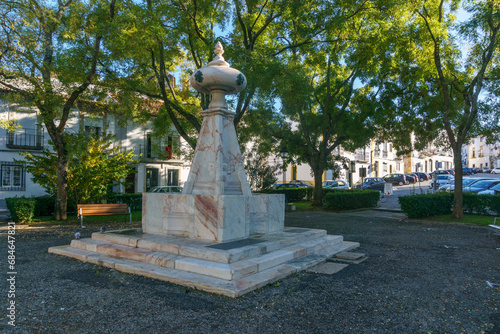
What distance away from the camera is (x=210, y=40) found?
40.2 ft

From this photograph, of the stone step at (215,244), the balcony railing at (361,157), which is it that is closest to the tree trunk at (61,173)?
the stone step at (215,244)

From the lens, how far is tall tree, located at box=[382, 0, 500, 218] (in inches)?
454

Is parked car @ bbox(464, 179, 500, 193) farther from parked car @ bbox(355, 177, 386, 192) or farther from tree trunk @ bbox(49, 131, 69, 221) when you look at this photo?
tree trunk @ bbox(49, 131, 69, 221)

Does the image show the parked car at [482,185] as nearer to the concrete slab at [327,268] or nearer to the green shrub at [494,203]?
the green shrub at [494,203]

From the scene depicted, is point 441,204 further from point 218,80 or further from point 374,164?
point 374,164

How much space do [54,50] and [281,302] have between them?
11682 mm

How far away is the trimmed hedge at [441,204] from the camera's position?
12.8 m

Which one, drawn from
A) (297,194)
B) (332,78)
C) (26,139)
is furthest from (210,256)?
(26,139)

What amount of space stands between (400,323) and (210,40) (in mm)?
11292

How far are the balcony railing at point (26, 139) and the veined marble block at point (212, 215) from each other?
60.0ft

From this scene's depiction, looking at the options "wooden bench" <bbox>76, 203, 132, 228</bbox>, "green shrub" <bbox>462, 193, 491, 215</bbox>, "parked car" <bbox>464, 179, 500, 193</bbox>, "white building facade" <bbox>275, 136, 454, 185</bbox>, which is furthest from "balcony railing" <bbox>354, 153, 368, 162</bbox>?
"wooden bench" <bbox>76, 203, 132, 228</bbox>

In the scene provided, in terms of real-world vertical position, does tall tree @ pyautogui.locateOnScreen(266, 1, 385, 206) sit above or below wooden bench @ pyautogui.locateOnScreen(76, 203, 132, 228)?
above

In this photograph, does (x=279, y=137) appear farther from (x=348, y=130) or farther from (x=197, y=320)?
(x=197, y=320)

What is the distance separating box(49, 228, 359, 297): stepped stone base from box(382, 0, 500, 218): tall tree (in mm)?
8639
